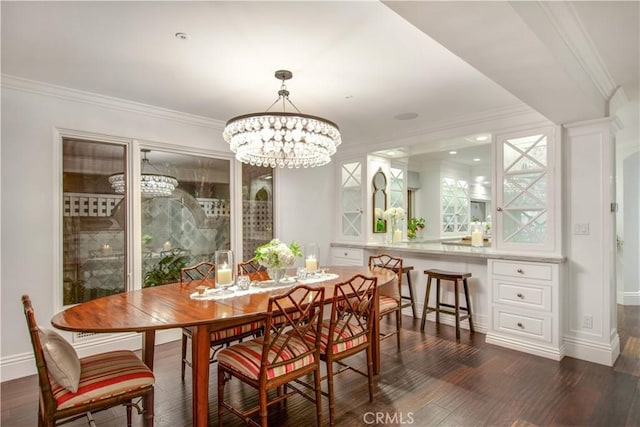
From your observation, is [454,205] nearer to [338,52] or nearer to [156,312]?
[338,52]

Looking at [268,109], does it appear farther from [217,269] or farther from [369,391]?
[369,391]

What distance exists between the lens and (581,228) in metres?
3.24

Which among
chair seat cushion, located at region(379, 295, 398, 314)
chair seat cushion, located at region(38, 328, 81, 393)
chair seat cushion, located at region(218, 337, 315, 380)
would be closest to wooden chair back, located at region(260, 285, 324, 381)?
chair seat cushion, located at region(218, 337, 315, 380)

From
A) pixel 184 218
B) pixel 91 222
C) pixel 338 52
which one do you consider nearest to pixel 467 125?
pixel 338 52

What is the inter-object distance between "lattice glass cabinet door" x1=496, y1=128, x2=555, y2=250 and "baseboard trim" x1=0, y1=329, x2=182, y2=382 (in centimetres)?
382

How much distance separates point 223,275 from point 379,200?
11.0ft

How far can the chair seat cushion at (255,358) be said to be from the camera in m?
1.94

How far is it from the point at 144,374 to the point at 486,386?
2447 millimetres

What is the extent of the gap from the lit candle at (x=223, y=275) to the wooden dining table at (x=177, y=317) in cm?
21

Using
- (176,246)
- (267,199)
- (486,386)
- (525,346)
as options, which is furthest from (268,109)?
(525,346)

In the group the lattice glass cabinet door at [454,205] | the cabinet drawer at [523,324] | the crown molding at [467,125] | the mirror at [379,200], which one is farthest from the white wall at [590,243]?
the lattice glass cabinet door at [454,205]

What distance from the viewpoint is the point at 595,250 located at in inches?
125

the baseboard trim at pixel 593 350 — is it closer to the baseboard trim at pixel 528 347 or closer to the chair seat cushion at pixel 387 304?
the baseboard trim at pixel 528 347

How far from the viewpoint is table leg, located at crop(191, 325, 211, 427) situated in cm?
187
